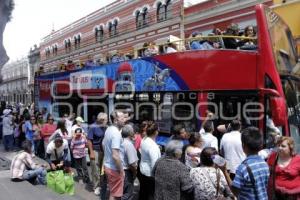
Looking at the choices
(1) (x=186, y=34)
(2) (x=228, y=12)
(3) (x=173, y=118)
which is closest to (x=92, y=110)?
(3) (x=173, y=118)

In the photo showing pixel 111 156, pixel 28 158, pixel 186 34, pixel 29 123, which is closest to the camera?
pixel 111 156

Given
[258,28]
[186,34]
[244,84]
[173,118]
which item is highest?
[186,34]

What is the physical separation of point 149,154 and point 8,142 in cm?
1012

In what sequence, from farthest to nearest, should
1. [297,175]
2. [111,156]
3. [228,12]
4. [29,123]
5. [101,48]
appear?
[101,48]
[228,12]
[29,123]
[111,156]
[297,175]

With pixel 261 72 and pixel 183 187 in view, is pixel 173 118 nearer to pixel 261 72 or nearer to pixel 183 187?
pixel 261 72

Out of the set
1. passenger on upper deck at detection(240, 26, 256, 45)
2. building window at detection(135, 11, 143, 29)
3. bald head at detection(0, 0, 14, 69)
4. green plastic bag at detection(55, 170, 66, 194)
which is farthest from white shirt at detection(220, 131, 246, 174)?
building window at detection(135, 11, 143, 29)

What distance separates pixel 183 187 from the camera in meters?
5.09

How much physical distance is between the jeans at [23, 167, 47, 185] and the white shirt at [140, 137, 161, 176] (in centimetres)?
252

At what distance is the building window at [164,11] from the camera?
28192mm

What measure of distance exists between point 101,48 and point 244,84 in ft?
93.5

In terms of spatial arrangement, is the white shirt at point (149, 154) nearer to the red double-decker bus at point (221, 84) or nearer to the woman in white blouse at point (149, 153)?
the woman in white blouse at point (149, 153)

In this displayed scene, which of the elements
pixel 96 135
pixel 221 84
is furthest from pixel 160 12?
pixel 221 84

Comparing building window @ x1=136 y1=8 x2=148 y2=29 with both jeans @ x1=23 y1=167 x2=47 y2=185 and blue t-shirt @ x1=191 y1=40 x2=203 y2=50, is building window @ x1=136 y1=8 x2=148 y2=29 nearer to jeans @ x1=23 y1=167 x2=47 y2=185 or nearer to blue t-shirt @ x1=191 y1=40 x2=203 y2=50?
blue t-shirt @ x1=191 y1=40 x2=203 y2=50

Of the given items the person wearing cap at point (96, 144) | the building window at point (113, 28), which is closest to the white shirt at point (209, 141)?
the person wearing cap at point (96, 144)
